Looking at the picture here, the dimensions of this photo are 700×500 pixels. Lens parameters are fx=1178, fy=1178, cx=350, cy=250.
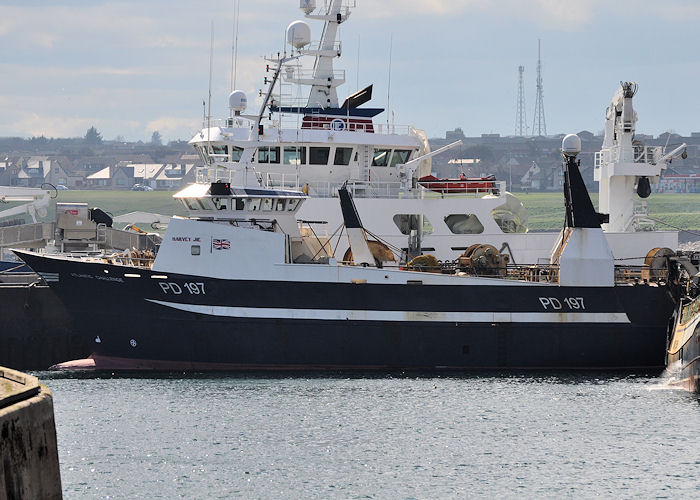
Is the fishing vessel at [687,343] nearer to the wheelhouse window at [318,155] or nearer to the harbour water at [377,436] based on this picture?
the harbour water at [377,436]

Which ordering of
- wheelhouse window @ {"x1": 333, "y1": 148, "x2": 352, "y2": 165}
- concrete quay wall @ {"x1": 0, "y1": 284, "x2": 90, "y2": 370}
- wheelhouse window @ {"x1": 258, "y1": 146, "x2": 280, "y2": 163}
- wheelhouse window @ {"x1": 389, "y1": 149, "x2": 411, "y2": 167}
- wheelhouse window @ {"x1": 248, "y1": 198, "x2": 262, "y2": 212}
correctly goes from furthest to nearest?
wheelhouse window @ {"x1": 389, "y1": 149, "x2": 411, "y2": 167}
wheelhouse window @ {"x1": 333, "y1": 148, "x2": 352, "y2": 165}
wheelhouse window @ {"x1": 258, "y1": 146, "x2": 280, "y2": 163}
concrete quay wall @ {"x1": 0, "y1": 284, "x2": 90, "y2": 370}
wheelhouse window @ {"x1": 248, "y1": 198, "x2": 262, "y2": 212}

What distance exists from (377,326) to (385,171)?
6.55 meters

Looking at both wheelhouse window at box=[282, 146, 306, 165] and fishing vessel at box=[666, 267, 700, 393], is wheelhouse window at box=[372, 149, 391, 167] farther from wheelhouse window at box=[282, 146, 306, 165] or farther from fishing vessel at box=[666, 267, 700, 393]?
fishing vessel at box=[666, 267, 700, 393]

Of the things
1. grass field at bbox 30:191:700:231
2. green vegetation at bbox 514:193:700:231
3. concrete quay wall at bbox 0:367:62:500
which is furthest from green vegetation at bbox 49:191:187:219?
concrete quay wall at bbox 0:367:62:500

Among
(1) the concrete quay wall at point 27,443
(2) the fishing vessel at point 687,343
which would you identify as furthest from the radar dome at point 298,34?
(1) the concrete quay wall at point 27,443

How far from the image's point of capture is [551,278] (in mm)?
29828

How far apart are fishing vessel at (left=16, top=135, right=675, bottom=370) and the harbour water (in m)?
0.67

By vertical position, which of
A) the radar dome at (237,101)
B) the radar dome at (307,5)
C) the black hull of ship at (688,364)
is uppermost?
the radar dome at (307,5)

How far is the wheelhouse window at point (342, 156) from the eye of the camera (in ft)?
111

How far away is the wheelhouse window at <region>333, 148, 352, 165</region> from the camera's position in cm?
3391

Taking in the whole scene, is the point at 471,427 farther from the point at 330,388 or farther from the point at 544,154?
the point at 544,154

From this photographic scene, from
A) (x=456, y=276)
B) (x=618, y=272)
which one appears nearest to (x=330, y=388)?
(x=456, y=276)

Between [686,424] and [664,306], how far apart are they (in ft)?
18.8

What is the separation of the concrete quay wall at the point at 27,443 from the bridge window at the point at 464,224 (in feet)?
65.0
